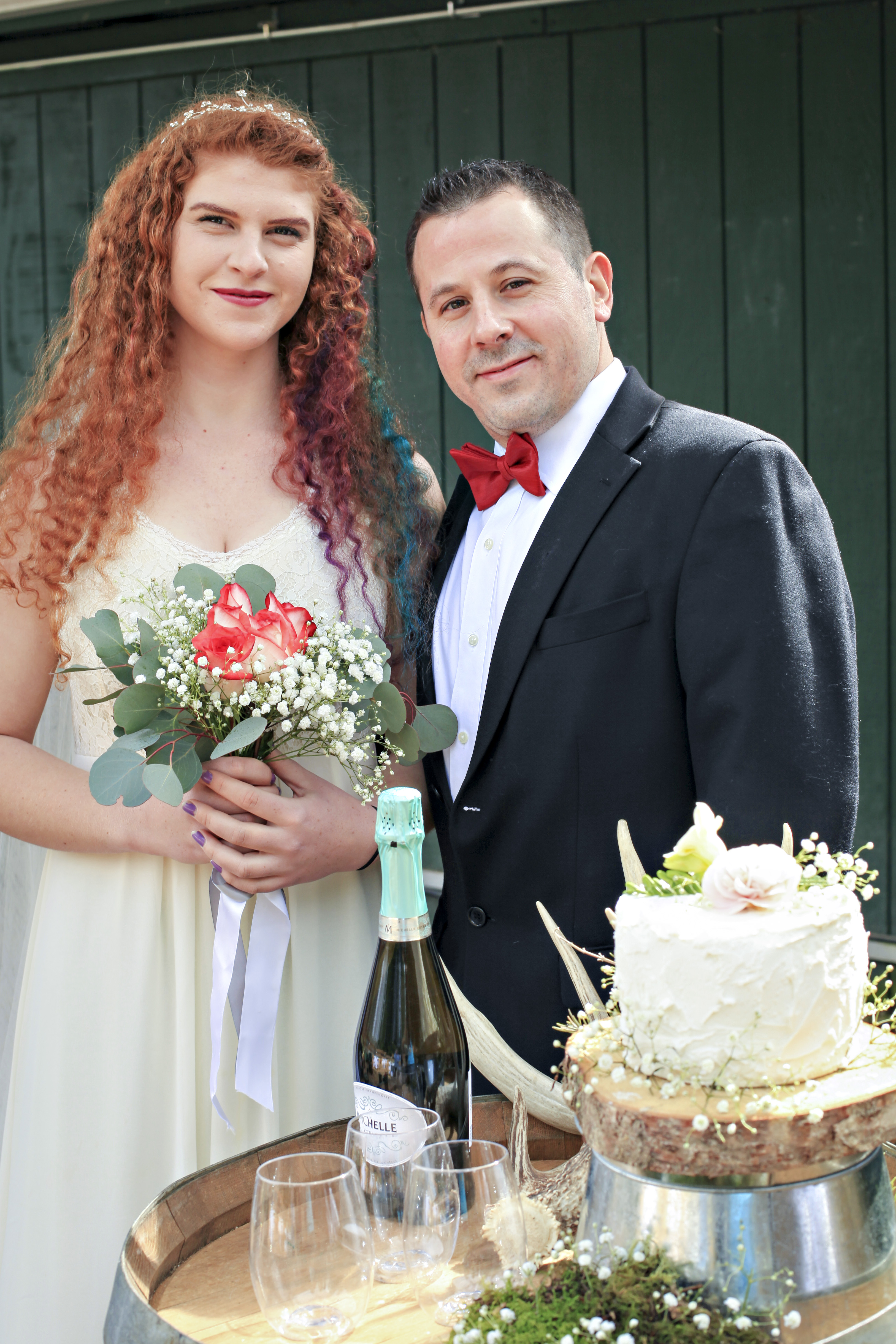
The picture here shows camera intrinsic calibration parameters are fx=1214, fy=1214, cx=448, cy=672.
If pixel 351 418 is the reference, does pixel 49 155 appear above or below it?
above

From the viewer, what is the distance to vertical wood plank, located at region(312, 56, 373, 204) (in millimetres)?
3330

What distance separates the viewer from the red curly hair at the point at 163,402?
6.24ft

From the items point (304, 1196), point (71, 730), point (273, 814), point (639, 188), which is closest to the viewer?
point (304, 1196)

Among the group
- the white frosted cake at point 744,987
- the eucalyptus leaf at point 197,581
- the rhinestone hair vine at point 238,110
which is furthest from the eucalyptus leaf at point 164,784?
the rhinestone hair vine at point 238,110

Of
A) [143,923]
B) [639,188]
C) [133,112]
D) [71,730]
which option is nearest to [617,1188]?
[143,923]

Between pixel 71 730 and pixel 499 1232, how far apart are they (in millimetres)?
1326

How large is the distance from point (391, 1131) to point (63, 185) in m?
3.25

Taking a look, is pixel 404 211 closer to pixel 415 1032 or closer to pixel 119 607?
pixel 119 607

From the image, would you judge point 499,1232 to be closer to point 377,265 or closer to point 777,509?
point 777,509

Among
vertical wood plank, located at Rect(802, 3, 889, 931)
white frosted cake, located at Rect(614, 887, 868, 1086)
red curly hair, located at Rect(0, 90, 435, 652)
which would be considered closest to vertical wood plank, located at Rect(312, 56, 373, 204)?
vertical wood plank, located at Rect(802, 3, 889, 931)

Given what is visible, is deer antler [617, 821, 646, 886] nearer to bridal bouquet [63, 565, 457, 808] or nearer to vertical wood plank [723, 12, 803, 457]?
bridal bouquet [63, 565, 457, 808]

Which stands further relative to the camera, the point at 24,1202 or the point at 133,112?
the point at 133,112

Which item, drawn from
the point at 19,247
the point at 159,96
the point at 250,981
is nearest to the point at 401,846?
the point at 250,981

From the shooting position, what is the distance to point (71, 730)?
83.1 inches
